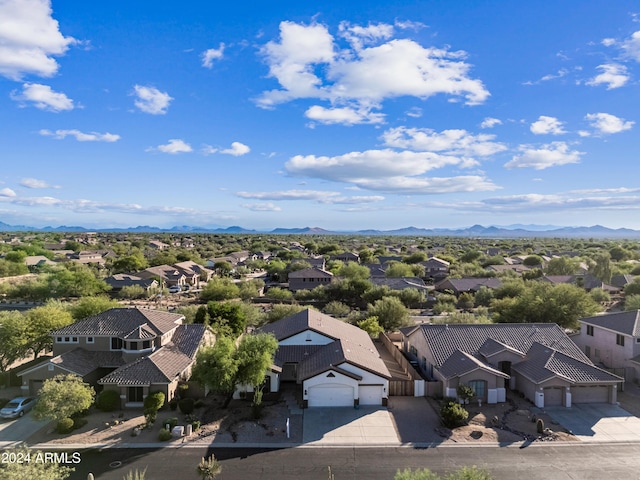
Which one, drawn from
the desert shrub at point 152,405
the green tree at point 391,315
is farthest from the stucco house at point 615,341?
the desert shrub at point 152,405

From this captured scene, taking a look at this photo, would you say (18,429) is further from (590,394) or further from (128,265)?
(128,265)

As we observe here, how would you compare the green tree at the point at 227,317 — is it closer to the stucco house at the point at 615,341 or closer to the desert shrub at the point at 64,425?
the desert shrub at the point at 64,425

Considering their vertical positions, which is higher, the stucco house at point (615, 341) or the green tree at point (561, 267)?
the green tree at point (561, 267)

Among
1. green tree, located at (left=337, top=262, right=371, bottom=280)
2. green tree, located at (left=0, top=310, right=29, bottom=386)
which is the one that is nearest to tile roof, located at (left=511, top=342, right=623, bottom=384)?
green tree, located at (left=0, top=310, right=29, bottom=386)

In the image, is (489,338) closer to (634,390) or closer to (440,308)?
(634,390)

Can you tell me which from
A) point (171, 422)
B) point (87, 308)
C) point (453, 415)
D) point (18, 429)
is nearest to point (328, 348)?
point (453, 415)

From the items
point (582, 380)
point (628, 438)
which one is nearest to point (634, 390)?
point (582, 380)
